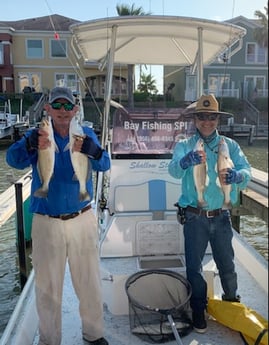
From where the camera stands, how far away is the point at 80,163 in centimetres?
220

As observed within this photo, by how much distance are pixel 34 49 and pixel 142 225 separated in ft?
82.4

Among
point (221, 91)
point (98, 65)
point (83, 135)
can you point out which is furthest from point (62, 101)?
point (98, 65)

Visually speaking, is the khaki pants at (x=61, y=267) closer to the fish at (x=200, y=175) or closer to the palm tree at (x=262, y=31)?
the fish at (x=200, y=175)

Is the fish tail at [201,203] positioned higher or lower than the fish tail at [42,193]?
lower

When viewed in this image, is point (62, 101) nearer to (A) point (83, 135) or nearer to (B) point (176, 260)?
(A) point (83, 135)

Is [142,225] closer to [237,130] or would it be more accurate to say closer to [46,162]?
[237,130]

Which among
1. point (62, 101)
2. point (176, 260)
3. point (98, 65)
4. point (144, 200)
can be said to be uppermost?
point (98, 65)

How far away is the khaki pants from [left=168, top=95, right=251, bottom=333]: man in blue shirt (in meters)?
0.64

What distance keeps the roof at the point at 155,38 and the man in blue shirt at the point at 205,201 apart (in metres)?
0.95

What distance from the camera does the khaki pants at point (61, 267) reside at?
2.35 meters

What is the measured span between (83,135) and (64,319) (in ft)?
5.18

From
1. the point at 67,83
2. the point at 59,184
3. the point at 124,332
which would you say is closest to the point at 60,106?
the point at 59,184

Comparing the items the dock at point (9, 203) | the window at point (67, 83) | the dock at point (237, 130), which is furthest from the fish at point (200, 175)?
the dock at point (9, 203)

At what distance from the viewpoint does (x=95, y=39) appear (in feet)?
13.1
